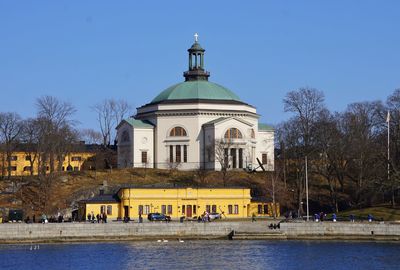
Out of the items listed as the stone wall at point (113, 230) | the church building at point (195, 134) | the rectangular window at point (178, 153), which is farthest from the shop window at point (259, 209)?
the rectangular window at point (178, 153)

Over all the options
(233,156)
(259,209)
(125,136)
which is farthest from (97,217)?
(125,136)

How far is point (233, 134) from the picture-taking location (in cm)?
11862

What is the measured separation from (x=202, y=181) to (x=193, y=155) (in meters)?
10.3

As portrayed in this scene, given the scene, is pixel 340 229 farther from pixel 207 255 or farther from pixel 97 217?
pixel 97 217

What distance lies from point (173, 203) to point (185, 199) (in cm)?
128

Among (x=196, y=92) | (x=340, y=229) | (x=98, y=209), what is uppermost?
(x=196, y=92)

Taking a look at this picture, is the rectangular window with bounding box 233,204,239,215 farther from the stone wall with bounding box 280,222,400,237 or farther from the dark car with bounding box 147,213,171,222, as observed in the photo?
the stone wall with bounding box 280,222,400,237

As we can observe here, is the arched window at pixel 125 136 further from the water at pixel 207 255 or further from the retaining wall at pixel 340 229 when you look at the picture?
the water at pixel 207 255

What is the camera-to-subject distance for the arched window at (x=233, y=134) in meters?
118

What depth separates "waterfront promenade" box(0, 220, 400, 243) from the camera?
7563cm

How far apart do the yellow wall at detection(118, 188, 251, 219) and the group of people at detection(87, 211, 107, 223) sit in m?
2.90

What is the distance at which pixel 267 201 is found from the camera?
95312 millimetres

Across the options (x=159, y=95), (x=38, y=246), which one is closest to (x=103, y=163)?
(x=159, y=95)

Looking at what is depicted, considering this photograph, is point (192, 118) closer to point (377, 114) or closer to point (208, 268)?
point (377, 114)
